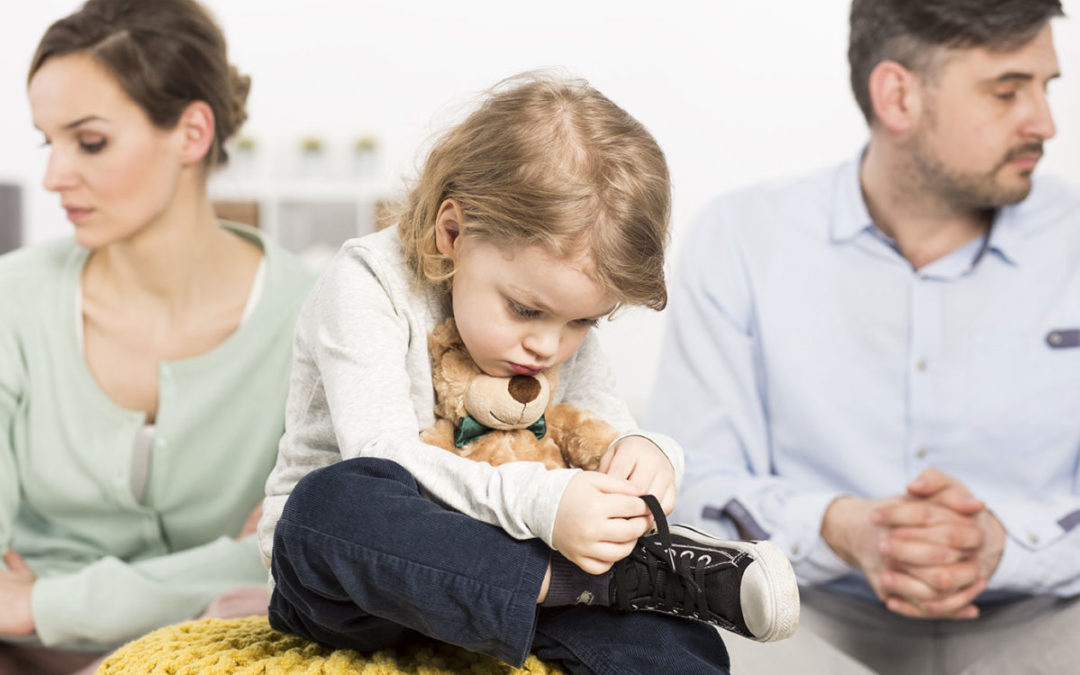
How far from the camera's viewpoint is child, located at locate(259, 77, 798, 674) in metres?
0.87

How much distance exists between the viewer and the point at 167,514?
165cm

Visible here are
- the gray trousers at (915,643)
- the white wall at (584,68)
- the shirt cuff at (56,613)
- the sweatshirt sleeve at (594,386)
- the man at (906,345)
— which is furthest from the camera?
the white wall at (584,68)

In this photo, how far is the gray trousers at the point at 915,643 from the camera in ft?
4.51

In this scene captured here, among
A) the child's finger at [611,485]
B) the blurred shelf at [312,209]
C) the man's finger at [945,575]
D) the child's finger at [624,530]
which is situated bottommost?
the blurred shelf at [312,209]

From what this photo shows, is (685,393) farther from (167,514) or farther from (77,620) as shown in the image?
(77,620)

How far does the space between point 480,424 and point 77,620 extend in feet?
2.66

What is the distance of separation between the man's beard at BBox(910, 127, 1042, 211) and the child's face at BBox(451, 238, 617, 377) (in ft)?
2.95

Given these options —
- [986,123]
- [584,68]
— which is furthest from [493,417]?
[584,68]

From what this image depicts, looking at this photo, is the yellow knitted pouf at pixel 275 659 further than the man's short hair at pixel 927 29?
No

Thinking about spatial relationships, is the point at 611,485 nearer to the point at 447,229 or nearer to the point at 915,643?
the point at 447,229

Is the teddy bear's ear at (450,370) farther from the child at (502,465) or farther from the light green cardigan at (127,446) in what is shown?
the light green cardigan at (127,446)

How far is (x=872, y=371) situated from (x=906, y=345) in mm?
68

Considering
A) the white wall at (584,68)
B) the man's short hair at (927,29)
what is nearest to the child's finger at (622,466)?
the man's short hair at (927,29)

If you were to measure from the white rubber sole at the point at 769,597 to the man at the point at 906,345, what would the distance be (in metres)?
0.61
